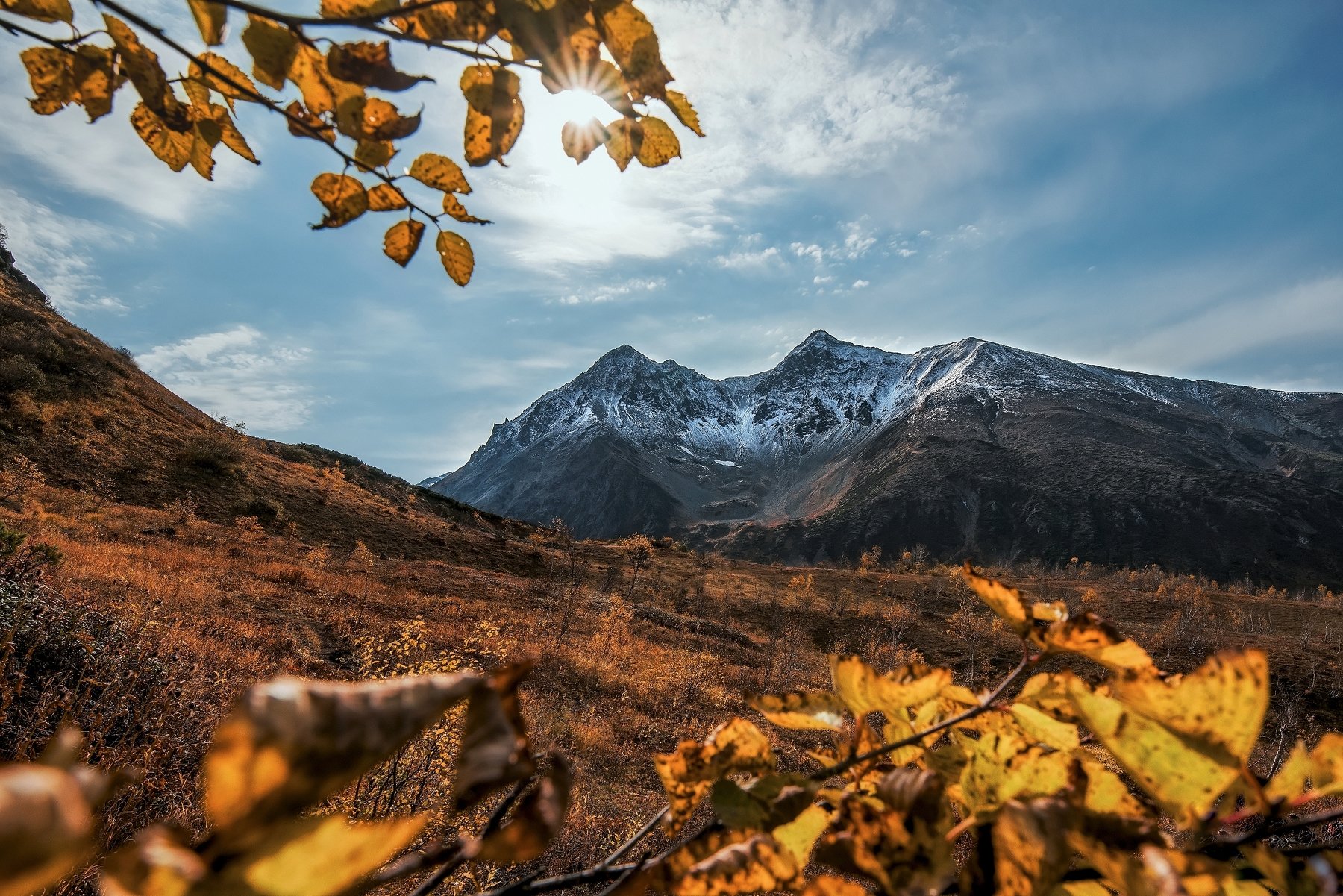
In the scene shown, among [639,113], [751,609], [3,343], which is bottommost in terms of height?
[751,609]

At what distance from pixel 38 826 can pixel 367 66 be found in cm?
65

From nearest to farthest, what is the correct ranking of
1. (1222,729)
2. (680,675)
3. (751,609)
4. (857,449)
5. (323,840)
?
(323,840), (1222,729), (680,675), (751,609), (857,449)

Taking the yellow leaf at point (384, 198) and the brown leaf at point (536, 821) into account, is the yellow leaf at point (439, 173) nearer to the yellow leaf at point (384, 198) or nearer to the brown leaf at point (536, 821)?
the yellow leaf at point (384, 198)

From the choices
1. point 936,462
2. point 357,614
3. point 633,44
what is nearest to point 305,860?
point 633,44

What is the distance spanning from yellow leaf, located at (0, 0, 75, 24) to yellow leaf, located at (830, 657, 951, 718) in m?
1.00

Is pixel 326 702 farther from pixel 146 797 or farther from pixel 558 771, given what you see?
pixel 146 797

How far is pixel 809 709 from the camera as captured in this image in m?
0.52

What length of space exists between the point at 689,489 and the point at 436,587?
109 metres

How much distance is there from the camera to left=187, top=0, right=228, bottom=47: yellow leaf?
2.01ft

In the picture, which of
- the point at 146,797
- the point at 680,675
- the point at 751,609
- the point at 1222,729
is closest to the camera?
the point at 1222,729

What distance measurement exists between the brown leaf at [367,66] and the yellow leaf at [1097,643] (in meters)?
0.74

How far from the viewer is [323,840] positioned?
0.79 ft

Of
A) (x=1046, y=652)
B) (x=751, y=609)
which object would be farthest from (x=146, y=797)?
(x=751, y=609)

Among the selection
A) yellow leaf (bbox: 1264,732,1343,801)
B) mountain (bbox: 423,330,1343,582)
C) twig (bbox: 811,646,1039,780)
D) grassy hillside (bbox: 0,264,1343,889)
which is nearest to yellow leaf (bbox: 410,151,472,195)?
twig (bbox: 811,646,1039,780)
